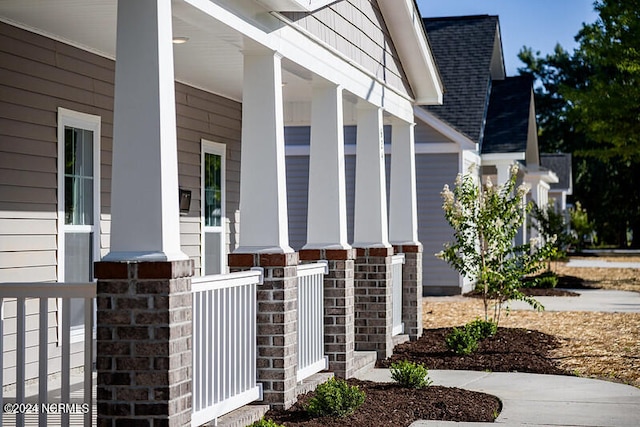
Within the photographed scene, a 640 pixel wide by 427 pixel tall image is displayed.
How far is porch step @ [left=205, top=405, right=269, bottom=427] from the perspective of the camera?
6.98 metres

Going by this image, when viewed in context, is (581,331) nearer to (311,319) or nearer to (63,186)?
(311,319)

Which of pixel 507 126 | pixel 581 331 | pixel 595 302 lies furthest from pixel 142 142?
pixel 507 126

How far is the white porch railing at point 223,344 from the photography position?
6.63 metres


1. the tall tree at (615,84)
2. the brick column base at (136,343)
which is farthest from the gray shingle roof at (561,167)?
the brick column base at (136,343)

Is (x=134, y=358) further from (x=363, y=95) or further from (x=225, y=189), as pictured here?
(x=225, y=189)

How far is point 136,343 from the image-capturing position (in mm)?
5680

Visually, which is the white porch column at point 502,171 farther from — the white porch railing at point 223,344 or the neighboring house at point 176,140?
the white porch railing at point 223,344

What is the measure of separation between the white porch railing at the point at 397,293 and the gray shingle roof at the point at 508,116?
999cm

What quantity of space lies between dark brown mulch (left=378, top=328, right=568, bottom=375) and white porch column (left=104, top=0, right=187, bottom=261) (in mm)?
5997

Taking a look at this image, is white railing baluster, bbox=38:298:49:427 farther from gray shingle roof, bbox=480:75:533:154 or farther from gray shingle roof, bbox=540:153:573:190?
gray shingle roof, bbox=540:153:573:190

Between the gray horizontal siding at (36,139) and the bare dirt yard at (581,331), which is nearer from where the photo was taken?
the gray horizontal siding at (36,139)

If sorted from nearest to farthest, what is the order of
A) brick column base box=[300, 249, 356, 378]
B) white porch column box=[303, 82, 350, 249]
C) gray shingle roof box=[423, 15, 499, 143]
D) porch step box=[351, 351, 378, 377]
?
white porch column box=[303, 82, 350, 249] < brick column base box=[300, 249, 356, 378] < porch step box=[351, 351, 378, 377] < gray shingle roof box=[423, 15, 499, 143]

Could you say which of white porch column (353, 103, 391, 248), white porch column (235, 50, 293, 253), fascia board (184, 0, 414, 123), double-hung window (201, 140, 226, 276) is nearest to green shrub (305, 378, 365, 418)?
white porch column (235, 50, 293, 253)

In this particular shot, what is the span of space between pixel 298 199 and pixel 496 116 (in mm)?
6129
